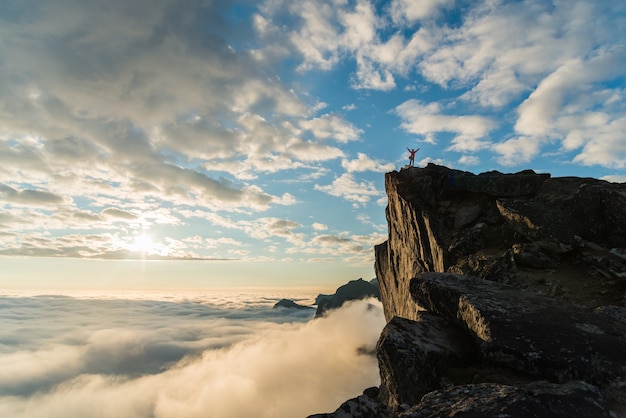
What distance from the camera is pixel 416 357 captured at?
1111cm

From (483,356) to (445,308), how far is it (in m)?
3.50

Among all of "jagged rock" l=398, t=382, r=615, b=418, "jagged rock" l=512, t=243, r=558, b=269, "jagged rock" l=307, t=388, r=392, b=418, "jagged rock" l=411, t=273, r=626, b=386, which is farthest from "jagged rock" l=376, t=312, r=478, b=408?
"jagged rock" l=512, t=243, r=558, b=269

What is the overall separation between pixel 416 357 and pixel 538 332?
4.12m

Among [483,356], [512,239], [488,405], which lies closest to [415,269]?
[512,239]

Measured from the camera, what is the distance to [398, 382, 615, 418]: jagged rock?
6.56m

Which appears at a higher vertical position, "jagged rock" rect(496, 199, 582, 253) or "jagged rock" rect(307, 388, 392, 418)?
"jagged rock" rect(496, 199, 582, 253)

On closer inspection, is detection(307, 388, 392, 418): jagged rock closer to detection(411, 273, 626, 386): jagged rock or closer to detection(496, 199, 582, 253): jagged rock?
detection(411, 273, 626, 386): jagged rock

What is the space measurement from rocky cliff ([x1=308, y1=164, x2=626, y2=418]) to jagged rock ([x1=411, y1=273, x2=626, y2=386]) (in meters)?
0.04

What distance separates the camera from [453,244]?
26031mm

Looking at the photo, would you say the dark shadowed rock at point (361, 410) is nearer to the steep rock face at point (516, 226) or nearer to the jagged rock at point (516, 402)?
the jagged rock at point (516, 402)

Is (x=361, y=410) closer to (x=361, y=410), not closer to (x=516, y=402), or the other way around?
(x=361, y=410)

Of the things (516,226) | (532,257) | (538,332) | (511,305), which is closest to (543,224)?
(516,226)

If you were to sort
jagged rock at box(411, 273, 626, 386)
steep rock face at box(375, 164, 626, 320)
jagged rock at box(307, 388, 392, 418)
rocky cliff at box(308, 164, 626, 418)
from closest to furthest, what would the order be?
rocky cliff at box(308, 164, 626, 418) → jagged rock at box(307, 388, 392, 418) → jagged rock at box(411, 273, 626, 386) → steep rock face at box(375, 164, 626, 320)

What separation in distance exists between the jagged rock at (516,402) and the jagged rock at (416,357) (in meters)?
3.07
